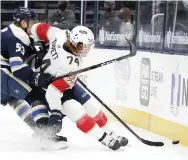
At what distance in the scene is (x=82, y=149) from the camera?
4652 millimetres

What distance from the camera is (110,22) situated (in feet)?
22.6

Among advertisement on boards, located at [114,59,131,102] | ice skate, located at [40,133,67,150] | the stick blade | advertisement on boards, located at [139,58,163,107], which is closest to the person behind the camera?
ice skate, located at [40,133,67,150]

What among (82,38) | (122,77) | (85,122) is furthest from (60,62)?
(122,77)

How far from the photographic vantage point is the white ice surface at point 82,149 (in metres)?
4.34

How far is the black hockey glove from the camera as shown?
14.8 feet

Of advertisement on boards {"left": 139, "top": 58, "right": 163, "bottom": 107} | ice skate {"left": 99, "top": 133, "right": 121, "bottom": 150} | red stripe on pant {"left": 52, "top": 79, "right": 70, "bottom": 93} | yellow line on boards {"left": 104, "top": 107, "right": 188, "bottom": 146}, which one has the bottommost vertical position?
yellow line on boards {"left": 104, "top": 107, "right": 188, "bottom": 146}

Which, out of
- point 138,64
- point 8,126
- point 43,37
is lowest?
point 8,126

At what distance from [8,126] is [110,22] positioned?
5.84 ft

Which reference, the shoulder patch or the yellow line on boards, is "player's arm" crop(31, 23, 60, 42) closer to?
the shoulder patch

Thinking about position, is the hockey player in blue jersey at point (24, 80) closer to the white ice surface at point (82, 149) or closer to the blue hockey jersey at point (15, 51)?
the blue hockey jersey at point (15, 51)

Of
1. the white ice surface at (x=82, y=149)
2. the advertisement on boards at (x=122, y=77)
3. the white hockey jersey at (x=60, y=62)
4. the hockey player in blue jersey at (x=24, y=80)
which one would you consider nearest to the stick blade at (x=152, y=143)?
the white ice surface at (x=82, y=149)

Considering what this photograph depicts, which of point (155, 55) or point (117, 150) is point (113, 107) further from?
point (117, 150)

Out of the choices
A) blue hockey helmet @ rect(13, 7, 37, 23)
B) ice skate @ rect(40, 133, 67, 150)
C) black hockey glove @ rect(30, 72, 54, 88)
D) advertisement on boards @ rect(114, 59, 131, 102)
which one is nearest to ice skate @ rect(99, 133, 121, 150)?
ice skate @ rect(40, 133, 67, 150)

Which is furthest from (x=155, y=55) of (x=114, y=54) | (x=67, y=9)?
(x=67, y=9)
